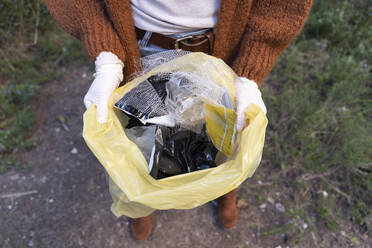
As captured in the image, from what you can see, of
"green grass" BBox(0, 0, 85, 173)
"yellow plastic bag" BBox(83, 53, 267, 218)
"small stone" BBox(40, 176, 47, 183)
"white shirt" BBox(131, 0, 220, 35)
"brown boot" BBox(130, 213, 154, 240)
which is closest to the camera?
"yellow plastic bag" BBox(83, 53, 267, 218)

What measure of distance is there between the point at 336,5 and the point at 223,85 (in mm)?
2048

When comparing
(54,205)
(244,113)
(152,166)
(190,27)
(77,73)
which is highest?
(190,27)

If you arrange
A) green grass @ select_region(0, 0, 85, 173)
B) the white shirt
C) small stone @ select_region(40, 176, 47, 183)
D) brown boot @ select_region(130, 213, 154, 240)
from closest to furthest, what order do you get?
1. the white shirt
2. brown boot @ select_region(130, 213, 154, 240)
3. small stone @ select_region(40, 176, 47, 183)
4. green grass @ select_region(0, 0, 85, 173)

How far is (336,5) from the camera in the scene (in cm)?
218

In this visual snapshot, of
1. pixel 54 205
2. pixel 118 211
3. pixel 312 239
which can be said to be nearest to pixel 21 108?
pixel 54 205

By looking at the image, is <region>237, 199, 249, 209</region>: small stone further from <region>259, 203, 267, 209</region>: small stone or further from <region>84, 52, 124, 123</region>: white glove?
<region>84, 52, 124, 123</region>: white glove

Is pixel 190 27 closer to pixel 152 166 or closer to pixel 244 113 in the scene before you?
pixel 244 113

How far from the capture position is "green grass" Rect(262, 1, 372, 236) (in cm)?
144

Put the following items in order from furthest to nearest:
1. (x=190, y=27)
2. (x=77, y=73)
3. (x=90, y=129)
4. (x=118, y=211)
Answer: (x=77, y=73) < (x=118, y=211) < (x=190, y=27) < (x=90, y=129)

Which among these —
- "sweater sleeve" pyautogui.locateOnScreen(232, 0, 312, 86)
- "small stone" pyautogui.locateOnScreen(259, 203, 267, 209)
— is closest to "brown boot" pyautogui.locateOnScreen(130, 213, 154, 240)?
"small stone" pyautogui.locateOnScreen(259, 203, 267, 209)

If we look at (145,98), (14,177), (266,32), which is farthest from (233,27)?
(14,177)

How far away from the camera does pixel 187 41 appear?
2.97 ft

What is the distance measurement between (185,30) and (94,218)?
1153mm

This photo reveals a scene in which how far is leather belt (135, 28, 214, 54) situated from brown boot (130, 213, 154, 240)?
2.88ft
